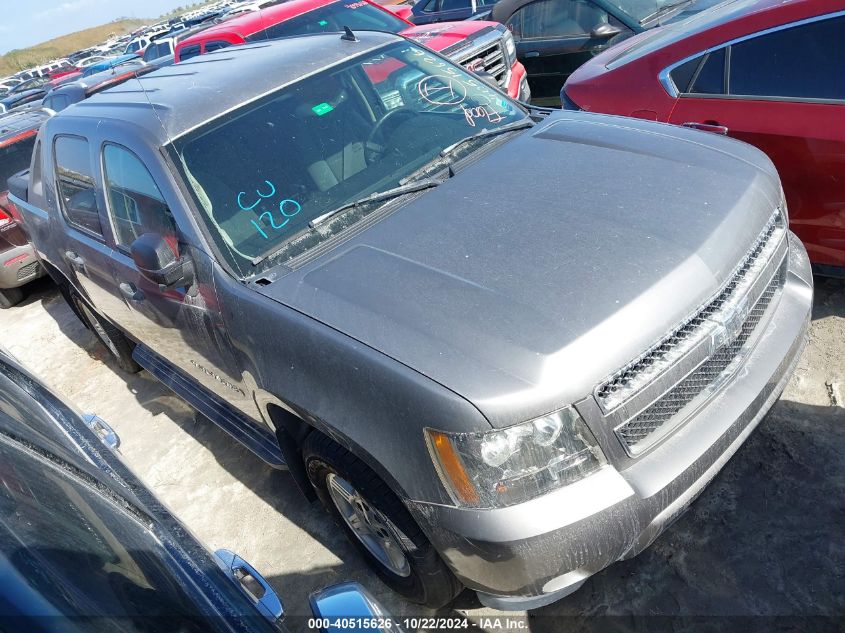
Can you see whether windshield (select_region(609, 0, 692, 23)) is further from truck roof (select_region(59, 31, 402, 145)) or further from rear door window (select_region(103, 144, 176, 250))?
rear door window (select_region(103, 144, 176, 250))

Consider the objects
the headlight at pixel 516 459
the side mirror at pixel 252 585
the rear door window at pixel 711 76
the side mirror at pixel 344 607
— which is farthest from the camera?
the rear door window at pixel 711 76

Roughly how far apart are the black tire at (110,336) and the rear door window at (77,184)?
1021mm

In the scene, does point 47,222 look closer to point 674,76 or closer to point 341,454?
point 341,454

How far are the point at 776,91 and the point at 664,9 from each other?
3.64 m

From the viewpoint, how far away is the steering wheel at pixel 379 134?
3.00 m

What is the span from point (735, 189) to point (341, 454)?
Result: 5.73ft

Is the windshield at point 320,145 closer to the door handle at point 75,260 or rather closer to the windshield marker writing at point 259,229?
the windshield marker writing at point 259,229

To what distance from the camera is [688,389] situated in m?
2.07

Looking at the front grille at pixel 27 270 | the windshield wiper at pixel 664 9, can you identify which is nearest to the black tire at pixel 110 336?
the front grille at pixel 27 270

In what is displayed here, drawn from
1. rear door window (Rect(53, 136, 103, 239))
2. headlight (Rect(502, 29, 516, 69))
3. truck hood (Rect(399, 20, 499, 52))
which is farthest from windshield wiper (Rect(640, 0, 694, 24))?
rear door window (Rect(53, 136, 103, 239))

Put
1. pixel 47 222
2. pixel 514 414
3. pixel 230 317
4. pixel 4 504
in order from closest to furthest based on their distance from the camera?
pixel 4 504 < pixel 514 414 < pixel 230 317 < pixel 47 222

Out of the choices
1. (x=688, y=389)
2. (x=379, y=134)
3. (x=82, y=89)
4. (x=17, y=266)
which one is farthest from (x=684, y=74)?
(x=82, y=89)

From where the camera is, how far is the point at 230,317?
2562 millimetres

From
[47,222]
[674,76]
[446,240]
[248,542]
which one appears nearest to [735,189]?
[446,240]
